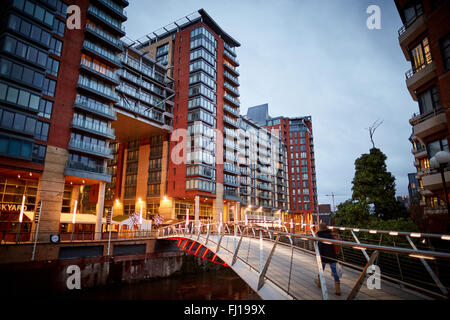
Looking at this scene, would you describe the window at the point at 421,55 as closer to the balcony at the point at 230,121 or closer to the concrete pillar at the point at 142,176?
A: the balcony at the point at 230,121

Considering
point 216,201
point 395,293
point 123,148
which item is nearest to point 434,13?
point 395,293

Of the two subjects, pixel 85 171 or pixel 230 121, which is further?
pixel 230 121

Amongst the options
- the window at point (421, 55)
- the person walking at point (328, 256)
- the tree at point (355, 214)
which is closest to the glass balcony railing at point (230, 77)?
the tree at point (355, 214)

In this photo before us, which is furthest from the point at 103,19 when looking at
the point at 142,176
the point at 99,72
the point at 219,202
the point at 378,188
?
the point at 378,188

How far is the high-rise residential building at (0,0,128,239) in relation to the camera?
2445 centimetres

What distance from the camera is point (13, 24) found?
24.8 meters

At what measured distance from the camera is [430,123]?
1570cm

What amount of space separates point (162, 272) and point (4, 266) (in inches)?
589

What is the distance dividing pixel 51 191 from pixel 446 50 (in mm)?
33170

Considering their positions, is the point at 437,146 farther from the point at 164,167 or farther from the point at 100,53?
the point at 164,167

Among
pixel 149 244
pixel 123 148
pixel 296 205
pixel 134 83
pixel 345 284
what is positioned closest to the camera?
pixel 345 284

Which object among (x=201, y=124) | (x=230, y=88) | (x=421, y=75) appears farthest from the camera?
(x=230, y=88)

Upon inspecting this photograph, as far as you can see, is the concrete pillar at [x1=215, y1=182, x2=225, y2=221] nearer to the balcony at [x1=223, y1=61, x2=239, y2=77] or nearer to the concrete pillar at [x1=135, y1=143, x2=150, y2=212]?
the concrete pillar at [x1=135, y1=143, x2=150, y2=212]

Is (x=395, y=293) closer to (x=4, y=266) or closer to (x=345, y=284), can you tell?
(x=345, y=284)
